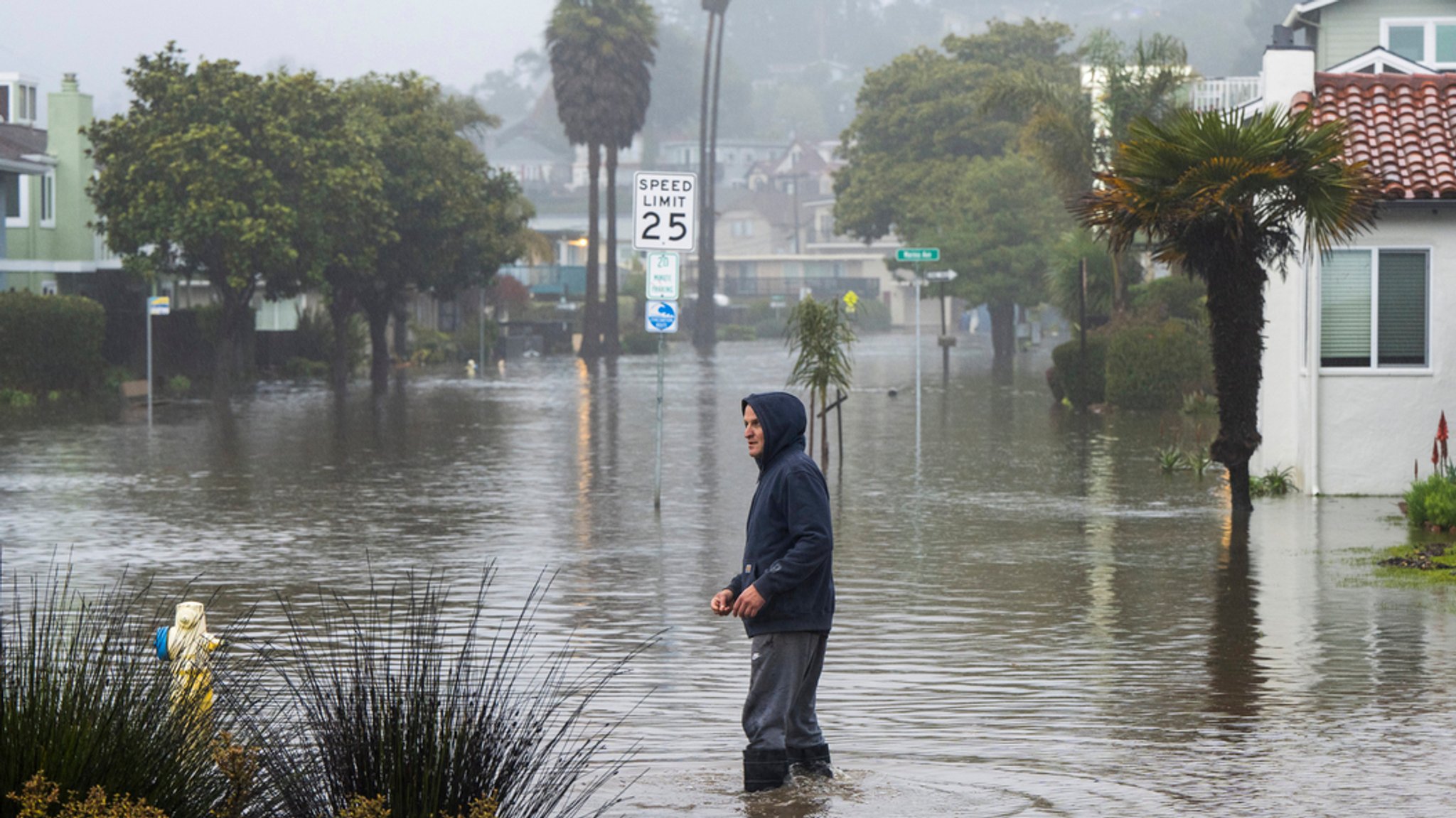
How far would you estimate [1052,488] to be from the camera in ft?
70.8

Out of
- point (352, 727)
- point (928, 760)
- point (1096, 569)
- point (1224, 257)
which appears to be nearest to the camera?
point (352, 727)

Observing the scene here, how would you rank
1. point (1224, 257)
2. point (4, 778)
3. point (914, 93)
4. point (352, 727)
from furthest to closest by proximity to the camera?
point (914, 93) < point (1224, 257) < point (352, 727) < point (4, 778)

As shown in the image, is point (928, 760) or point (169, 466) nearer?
point (928, 760)

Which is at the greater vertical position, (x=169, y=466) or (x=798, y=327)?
(x=798, y=327)

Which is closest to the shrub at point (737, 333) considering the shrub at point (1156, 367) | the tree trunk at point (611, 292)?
the tree trunk at point (611, 292)

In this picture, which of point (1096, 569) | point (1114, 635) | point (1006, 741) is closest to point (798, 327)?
point (1096, 569)

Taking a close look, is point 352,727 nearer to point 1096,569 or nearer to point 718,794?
point 718,794

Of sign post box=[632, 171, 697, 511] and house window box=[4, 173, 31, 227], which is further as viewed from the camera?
house window box=[4, 173, 31, 227]

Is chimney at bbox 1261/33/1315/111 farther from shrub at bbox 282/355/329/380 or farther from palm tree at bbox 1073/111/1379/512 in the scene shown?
shrub at bbox 282/355/329/380

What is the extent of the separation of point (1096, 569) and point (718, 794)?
25.1ft

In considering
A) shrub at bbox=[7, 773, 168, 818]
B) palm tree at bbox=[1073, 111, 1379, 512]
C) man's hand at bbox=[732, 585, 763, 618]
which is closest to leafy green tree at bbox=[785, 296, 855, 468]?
palm tree at bbox=[1073, 111, 1379, 512]

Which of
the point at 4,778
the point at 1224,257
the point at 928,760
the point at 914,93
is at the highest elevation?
the point at 914,93

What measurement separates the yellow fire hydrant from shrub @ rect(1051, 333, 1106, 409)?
1235 inches

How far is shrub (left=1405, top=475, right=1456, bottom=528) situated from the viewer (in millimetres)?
16500
